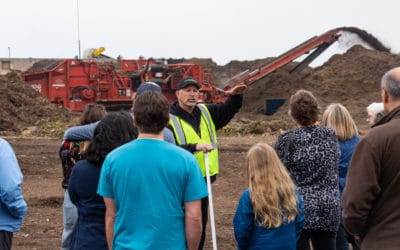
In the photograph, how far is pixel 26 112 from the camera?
2923 cm

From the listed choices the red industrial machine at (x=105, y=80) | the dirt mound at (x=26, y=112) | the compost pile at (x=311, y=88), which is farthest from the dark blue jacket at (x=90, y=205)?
the red industrial machine at (x=105, y=80)

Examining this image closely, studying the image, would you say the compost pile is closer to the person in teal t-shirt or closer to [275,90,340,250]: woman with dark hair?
[275,90,340,250]: woman with dark hair

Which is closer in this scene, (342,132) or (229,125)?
(342,132)

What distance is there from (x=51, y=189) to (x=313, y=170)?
9.40 metres

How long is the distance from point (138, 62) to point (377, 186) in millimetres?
29560

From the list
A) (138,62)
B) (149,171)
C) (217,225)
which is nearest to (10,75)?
(138,62)

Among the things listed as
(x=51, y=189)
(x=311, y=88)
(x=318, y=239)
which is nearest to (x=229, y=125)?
(x=311, y=88)

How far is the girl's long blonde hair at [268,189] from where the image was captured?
16.2 ft

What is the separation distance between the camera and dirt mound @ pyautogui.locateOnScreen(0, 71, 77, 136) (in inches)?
1064

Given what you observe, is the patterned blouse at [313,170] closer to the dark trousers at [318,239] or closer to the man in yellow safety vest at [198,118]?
the dark trousers at [318,239]

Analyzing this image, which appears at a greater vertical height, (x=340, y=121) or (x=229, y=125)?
(x=340, y=121)

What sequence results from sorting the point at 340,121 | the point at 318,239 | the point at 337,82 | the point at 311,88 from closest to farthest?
the point at 318,239, the point at 340,121, the point at 311,88, the point at 337,82

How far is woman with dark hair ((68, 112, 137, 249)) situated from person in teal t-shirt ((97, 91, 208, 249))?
1.89 feet

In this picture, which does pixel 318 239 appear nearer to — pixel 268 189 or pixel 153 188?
pixel 268 189
